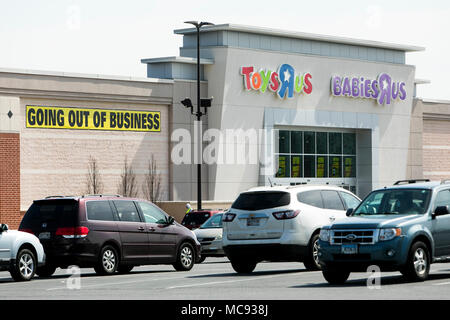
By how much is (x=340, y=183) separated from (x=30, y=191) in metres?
22.1

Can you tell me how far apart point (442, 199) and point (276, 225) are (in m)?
3.96

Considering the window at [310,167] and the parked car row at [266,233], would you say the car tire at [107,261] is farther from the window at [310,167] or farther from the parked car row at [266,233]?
the window at [310,167]

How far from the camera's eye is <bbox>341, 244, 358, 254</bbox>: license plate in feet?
60.4

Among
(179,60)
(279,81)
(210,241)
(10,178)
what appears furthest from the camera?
(279,81)

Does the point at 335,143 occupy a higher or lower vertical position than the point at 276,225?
higher

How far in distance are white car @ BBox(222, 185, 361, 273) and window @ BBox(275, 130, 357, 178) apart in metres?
35.4

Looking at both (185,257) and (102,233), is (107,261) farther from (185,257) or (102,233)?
(185,257)

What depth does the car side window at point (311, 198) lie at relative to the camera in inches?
887

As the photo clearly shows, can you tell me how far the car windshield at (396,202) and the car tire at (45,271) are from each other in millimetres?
7967

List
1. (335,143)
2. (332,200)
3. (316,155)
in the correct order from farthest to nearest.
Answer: (335,143) → (316,155) → (332,200)

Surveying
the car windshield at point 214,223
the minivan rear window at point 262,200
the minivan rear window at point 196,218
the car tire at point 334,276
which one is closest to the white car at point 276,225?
the minivan rear window at point 262,200

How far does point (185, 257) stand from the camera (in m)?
25.6

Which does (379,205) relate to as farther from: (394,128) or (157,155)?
(394,128)

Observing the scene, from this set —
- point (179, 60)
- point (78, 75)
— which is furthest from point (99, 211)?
point (179, 60)
